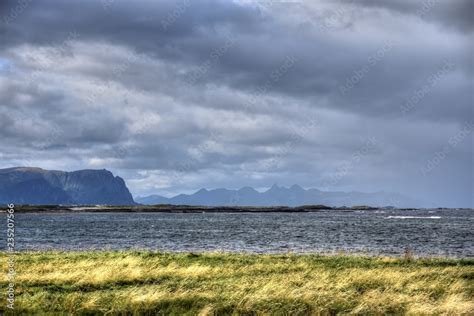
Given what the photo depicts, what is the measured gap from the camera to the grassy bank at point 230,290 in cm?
1598

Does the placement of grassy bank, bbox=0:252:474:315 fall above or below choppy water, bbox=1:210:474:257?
above

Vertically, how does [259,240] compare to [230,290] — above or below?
below

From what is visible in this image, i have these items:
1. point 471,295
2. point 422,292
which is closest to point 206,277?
point 422,292

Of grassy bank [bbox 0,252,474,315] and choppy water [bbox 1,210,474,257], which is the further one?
choppy water [bbox 1,210,474,257]

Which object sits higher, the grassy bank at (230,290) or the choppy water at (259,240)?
the grassy bank at (230,290)

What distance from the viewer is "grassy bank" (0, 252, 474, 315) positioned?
1598cm

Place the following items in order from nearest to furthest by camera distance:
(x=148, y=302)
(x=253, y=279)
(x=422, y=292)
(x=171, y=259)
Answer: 1. (x=148, y=302)
2. (x=422, y=292)
3. (x=253, y=279)
4. (x=171, y=259)

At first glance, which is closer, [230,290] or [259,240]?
[230,290]

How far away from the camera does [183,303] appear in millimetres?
16359

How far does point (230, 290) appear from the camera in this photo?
18.6 meters

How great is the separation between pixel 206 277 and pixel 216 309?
266 inches

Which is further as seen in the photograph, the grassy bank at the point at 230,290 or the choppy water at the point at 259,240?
the choppy water at the point at 259,240

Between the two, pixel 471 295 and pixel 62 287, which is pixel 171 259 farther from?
pixel 471 295

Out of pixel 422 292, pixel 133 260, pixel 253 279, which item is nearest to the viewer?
pixel 422 292
